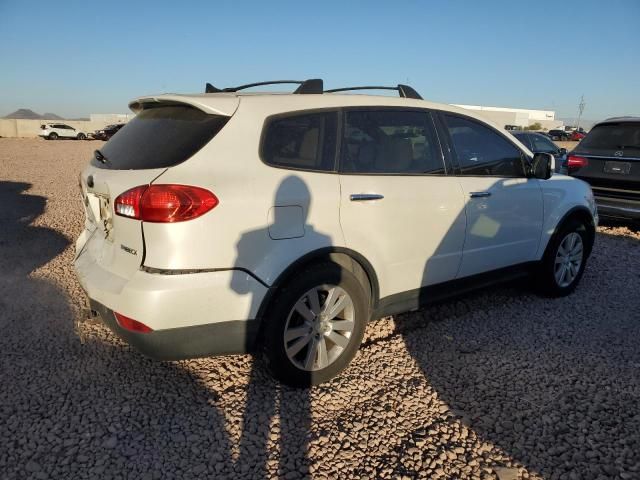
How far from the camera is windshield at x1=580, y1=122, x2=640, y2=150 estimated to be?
657cm

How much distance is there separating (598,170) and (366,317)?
5.37 metres

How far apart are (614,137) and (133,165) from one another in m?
6.74

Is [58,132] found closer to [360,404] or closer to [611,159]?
[611,159]

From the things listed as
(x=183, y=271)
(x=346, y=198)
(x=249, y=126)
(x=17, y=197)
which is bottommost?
(x=17, y=197)

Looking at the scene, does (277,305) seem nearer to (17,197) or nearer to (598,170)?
(598,170)

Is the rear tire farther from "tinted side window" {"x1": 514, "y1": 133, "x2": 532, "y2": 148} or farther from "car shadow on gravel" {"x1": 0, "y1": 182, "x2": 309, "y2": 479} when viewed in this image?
"tinted side window" {"x1": 514, "y1": 133, "x2": 532, "y2": 148}

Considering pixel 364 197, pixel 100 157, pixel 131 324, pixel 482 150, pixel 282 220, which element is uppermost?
pixel 482 150

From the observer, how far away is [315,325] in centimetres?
292

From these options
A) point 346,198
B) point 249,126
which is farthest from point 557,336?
point 249,126

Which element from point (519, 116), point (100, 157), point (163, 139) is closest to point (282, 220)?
point (163, 139)

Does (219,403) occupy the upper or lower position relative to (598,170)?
lower

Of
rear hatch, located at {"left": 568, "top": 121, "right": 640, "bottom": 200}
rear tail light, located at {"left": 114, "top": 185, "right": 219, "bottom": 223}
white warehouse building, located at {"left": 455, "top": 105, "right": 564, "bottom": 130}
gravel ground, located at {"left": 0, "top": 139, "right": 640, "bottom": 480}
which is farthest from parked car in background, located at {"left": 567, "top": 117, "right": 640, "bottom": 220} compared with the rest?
white warehouse building, located at {"left": 455, "top": 105, "right": 564, "bottom": 130}

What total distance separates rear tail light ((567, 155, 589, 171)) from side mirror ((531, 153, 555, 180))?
3397 mm

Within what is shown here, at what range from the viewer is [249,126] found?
105 inches
